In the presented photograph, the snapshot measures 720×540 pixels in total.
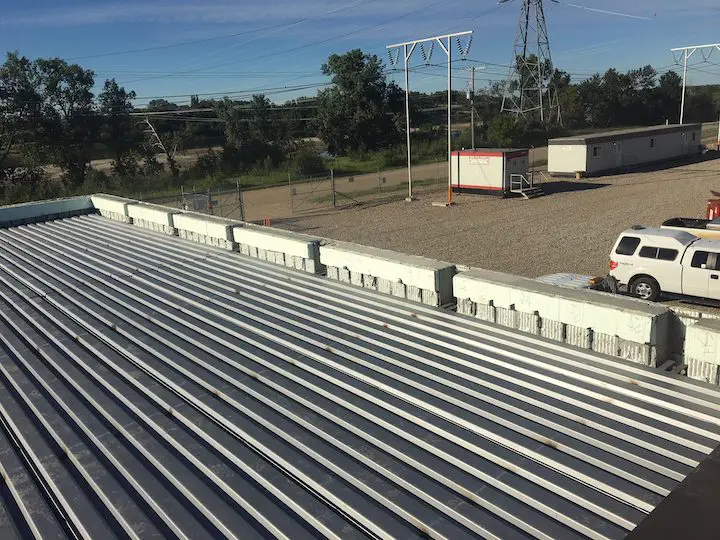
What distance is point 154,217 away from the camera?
607 inches

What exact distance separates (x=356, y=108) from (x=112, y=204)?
52419mm

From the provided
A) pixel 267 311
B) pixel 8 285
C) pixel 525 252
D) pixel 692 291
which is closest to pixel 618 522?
pixel 267 311

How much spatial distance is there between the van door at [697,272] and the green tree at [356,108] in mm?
53828

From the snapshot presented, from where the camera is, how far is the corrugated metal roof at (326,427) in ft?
13.4

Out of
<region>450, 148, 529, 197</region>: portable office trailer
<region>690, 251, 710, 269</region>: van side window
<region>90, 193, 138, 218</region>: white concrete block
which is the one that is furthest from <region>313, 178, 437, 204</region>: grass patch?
<region>690, 251, 710, 269</region>: van side window

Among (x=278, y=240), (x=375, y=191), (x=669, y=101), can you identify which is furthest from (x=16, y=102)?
(x=669, y=101)

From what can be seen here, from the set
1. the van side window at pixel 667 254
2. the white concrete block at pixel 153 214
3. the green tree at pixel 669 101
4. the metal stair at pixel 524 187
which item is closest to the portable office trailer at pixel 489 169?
the metal stair at pixel 524 187

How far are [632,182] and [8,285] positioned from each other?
37.7 metres

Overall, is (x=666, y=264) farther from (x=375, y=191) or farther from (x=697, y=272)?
(x=375, y=191)

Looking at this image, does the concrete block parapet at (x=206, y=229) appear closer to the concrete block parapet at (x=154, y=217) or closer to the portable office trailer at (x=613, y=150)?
the concrete block parapet at (x=154, y=217)

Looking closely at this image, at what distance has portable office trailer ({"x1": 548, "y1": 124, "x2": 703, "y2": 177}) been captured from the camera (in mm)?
40875

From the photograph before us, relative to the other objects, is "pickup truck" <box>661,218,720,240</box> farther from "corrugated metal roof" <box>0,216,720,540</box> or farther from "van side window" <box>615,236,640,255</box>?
"corrugated metal roof" <box>0,216,720,540</box>

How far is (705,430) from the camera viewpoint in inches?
193

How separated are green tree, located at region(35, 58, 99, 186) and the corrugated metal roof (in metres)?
45.5
